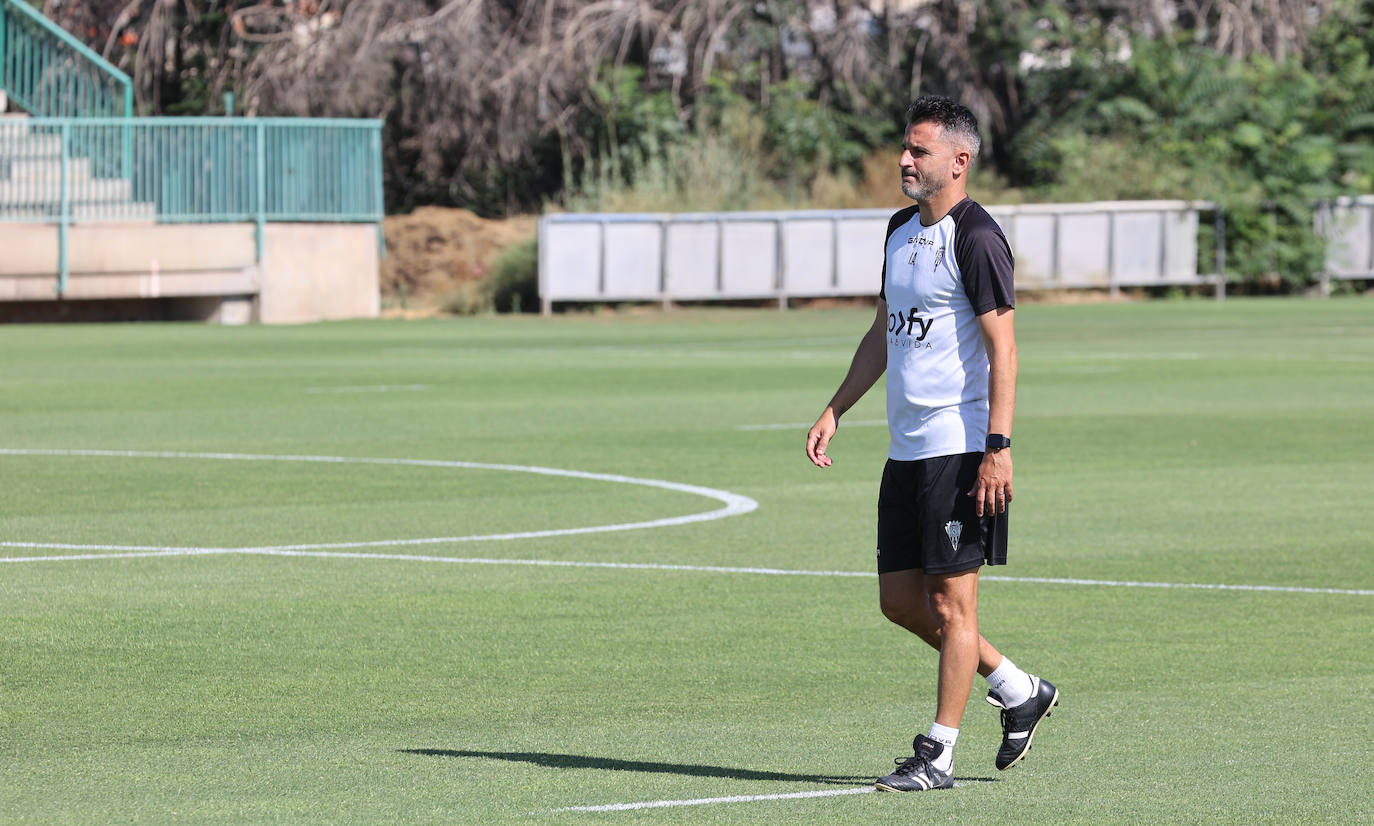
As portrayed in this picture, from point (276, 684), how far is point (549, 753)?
150cm

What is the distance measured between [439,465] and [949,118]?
367 inches

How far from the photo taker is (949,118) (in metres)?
6.62

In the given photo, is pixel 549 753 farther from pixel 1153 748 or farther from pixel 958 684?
pixel 1153 748

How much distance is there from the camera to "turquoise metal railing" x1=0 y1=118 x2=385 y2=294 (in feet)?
111

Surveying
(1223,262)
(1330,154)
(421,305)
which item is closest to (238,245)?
(421,305)

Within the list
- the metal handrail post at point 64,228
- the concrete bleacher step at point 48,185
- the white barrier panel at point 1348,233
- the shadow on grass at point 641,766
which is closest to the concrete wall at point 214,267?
the metal handrail post at point 64,228

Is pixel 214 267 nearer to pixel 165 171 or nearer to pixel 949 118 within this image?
pixel 165 171

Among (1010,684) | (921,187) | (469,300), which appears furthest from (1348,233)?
(921,187)

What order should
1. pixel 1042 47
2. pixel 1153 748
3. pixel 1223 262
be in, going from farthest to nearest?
pixel 1042 47 < pixel 1223 262 < pixel 1153 748

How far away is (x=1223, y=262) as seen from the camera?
142ft

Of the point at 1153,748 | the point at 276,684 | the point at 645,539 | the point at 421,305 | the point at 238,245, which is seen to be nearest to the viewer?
the point at 1153,748

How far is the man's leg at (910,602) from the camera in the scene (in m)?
6.67

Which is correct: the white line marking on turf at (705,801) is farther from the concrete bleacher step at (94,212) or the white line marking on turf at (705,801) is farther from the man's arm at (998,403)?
the concrete bleacher step at (94,212)

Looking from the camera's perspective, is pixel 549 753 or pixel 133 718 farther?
pixel 133 718
